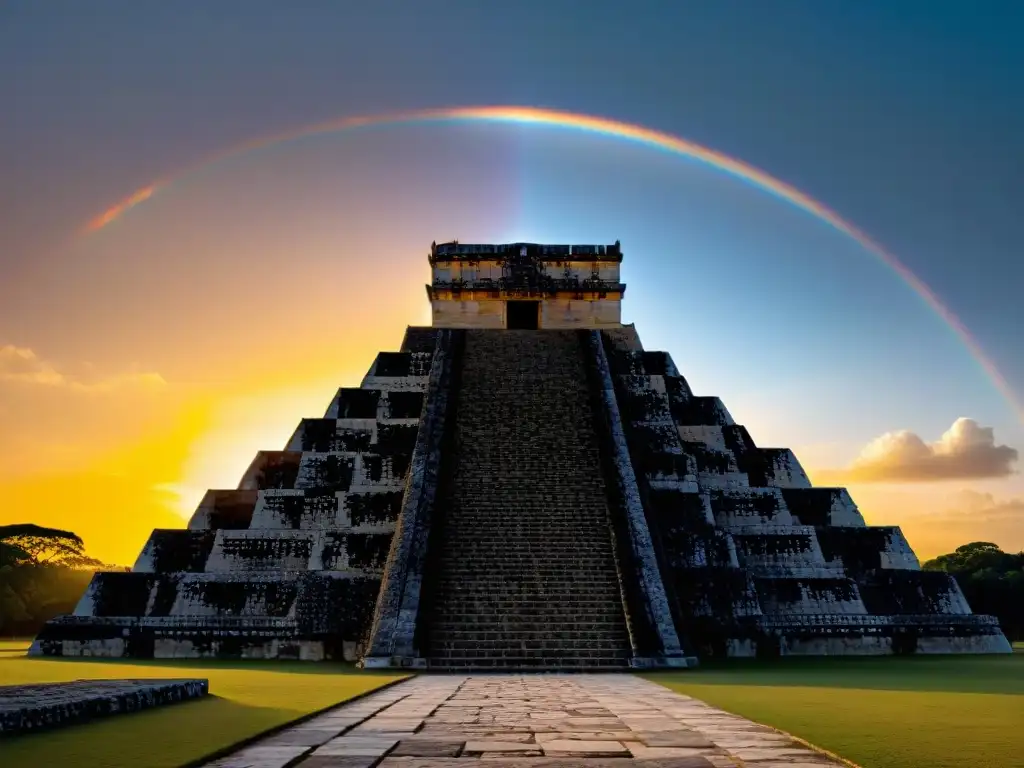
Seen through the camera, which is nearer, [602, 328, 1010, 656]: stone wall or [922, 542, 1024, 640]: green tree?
[602, 328, 1010, 656]: stone wall

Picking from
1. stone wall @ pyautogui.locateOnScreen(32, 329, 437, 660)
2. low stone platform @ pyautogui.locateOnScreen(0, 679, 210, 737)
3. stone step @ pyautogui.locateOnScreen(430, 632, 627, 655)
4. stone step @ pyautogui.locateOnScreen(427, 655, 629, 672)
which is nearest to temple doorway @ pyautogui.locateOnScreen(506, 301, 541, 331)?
stone wall @ pyautogui.locateOnScreen(32, 329, 437, 660)

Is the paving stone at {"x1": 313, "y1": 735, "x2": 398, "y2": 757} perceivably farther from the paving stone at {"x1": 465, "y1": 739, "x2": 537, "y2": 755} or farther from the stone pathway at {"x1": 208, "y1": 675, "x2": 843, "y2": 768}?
the paving stone at {"x1": 465, "y1": 739, "x2": 537, "y2": 755}

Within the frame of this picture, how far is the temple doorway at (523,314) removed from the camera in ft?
74.5

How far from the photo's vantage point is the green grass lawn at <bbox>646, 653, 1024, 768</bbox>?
15.0 ft

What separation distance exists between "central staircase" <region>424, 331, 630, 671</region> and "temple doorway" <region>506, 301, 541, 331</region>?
401cm

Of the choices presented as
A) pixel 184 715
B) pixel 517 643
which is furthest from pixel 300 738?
pixel 517 643

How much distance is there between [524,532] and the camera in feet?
43.0

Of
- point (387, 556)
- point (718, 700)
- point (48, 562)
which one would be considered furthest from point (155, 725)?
point (48, 562)

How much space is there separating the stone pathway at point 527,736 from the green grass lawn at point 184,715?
A: 0.27 m

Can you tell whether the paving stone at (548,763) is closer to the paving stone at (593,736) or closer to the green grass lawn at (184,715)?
the paving stone at (593,736)

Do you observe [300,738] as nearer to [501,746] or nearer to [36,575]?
[501,746]

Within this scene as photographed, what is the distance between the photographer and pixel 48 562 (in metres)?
38.6

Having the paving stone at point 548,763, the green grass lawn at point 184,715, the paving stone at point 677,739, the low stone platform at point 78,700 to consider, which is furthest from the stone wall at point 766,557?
the paving stone at point 548,763

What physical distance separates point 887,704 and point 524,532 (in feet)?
22.8
